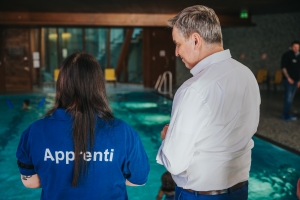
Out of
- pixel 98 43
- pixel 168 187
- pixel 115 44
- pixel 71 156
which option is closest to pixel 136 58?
pixel 115 44

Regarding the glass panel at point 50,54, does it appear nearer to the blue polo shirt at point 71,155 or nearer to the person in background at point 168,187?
the person in background at point 168,187

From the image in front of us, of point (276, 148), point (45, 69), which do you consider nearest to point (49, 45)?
point (45, 69)

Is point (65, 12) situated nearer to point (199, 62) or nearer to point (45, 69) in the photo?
point (45, 69)

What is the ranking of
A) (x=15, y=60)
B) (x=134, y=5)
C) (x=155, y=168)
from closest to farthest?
(x=155, y=168)
(x=134, y=5)
(x=15, y=60)

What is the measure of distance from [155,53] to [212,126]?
1269 cm

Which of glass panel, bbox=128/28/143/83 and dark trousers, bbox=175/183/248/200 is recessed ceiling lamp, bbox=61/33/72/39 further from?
dark trousers, bbox=175/183/248/200

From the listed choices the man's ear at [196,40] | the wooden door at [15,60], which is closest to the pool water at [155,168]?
the man's ear at [196,40]

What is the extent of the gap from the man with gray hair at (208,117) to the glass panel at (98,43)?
1634 cm

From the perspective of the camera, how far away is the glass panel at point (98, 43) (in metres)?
17.1

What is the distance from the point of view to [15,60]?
12.5 m

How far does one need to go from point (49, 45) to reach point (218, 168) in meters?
17.0

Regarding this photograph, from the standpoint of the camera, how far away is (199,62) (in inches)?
42.8

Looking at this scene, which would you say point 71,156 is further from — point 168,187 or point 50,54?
point 50,54

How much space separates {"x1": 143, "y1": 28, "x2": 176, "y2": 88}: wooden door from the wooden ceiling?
2.01 meters
